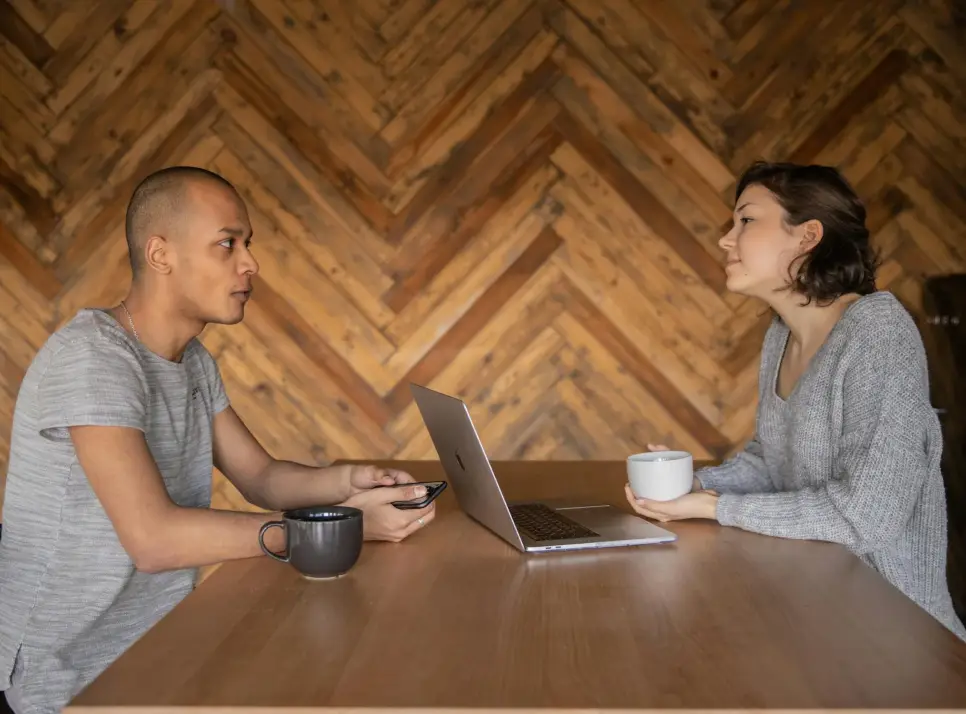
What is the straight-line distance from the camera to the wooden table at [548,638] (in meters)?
0.91

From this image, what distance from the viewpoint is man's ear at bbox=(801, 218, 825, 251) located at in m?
1.91

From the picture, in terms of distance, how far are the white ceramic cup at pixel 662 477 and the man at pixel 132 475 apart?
13.6 inches

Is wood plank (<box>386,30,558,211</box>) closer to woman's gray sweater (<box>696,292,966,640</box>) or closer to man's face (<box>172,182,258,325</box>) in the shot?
man's face (<box>172,182,258,325</box>)

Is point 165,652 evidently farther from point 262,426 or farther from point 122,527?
point 262,426

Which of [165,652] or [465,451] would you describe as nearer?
[165,652]

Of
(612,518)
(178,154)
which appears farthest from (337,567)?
(178,154)

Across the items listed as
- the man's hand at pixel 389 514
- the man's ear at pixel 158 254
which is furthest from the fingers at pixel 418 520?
the man's ear at pixel 158 254

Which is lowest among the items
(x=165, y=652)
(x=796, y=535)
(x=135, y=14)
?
(x=796, y=535)

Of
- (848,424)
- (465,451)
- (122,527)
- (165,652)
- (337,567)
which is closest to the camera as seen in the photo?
(165,652)

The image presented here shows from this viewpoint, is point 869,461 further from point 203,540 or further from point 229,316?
point 229,316

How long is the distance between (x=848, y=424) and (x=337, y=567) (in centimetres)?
89

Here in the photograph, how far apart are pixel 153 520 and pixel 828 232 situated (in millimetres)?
1317

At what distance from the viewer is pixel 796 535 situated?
1.53m

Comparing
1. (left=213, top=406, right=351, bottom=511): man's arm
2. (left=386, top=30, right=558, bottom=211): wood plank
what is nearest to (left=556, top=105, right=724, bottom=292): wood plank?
(left=386, top=30, right=558, bottom=211): wood plank
